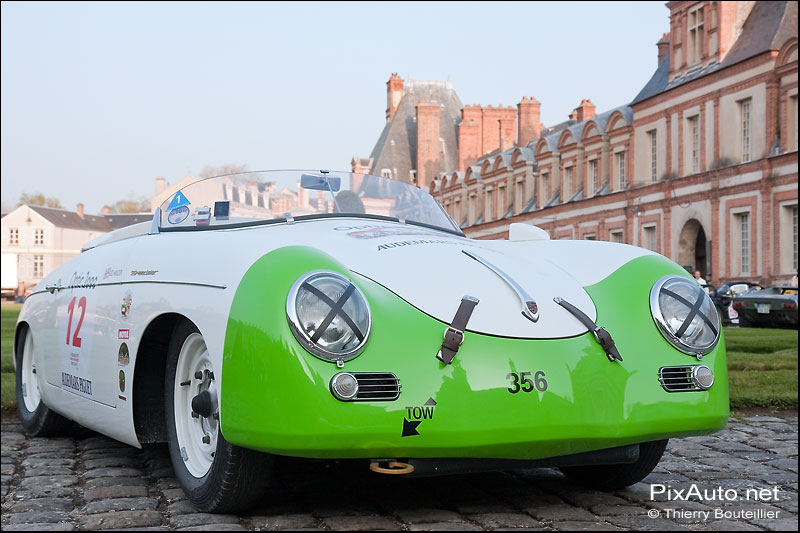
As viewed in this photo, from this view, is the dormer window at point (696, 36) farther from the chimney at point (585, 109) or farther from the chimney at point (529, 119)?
the chimney at point (529, 119)

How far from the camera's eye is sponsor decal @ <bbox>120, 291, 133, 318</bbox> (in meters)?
4.17

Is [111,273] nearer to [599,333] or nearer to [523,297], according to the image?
[523,297]

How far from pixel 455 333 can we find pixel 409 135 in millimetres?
62403

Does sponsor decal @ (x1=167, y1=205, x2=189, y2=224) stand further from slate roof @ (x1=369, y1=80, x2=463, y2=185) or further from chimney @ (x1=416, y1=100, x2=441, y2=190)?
slate roof @ (x1=369, y1=80, x2=463, y2=185)

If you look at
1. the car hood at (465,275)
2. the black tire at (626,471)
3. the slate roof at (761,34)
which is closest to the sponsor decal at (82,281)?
the car hood at (465,275)

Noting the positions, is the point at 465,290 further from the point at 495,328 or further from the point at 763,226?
the point at 763,226

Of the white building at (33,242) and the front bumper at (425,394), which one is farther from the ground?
the white building at (33,242)

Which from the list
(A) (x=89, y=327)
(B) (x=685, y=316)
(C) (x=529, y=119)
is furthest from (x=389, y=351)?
(C) (x=529, y=119)

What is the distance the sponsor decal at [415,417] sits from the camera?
10.2ft

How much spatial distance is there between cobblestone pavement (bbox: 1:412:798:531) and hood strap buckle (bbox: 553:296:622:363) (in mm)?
615

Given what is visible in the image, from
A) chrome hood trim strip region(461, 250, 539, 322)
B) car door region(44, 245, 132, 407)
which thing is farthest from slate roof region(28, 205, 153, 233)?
chrome hood trim strip region(461, 250, 539, 322)

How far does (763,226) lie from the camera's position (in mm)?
32688

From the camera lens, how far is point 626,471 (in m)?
3.98

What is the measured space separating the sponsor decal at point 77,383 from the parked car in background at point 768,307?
2162 cm
